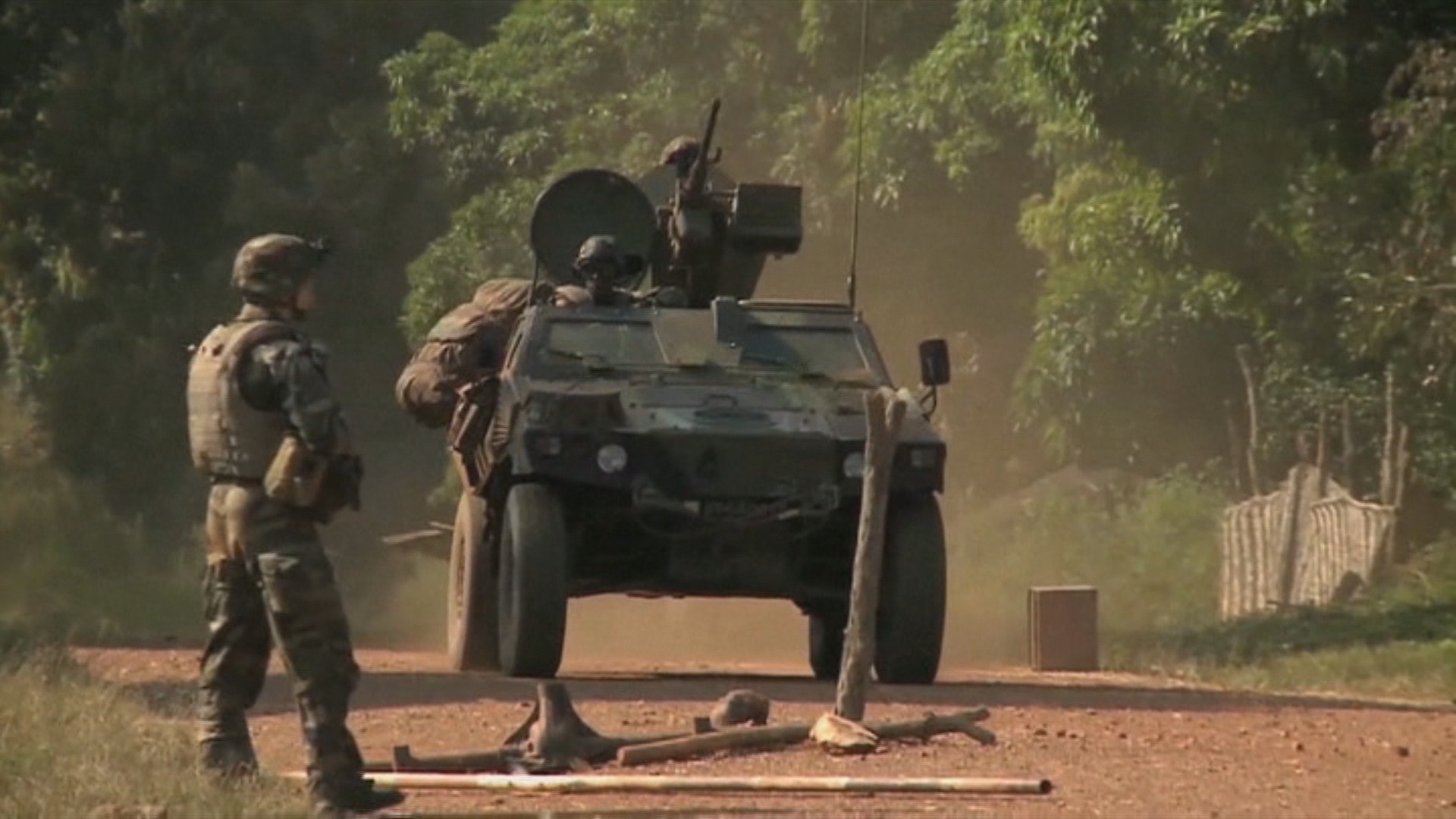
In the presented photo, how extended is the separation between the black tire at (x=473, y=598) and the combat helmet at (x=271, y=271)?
610 cm

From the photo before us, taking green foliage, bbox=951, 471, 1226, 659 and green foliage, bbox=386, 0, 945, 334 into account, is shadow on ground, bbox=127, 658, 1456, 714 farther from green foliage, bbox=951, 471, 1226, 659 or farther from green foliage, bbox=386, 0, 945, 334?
green foliage, bbox=386, 0, 945, 334

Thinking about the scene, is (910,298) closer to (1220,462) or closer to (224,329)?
(1220,462)

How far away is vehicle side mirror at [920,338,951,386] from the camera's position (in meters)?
16.5

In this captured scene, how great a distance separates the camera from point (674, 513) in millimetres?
15695

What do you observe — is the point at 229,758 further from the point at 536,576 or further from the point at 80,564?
the point at 80,564

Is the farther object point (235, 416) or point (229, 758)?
point (229, 758)

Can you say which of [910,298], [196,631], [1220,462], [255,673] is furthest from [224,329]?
[910,298]

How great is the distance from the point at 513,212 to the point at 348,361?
6502mm

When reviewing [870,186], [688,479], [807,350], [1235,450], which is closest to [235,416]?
[688,479]

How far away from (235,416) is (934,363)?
6367mm

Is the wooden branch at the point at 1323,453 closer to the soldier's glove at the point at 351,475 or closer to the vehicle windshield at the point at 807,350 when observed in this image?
the vehicle windshield at the point at 807,350

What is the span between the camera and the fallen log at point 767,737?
488 inches

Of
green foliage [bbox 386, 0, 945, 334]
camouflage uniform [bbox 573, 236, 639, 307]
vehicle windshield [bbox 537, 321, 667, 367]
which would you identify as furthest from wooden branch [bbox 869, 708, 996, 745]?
green foliage [bbox 386, 0, 945, 334]

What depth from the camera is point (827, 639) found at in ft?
57.7
